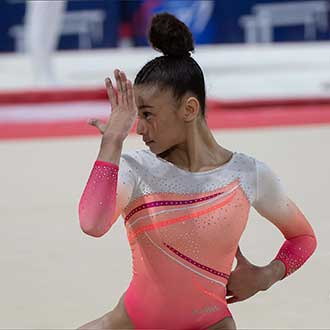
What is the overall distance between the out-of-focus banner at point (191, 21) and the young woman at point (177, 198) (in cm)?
932

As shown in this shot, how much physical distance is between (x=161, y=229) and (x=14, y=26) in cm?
960

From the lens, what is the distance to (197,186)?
6.22 feet

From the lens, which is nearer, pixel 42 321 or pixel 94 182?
pixel 94 182

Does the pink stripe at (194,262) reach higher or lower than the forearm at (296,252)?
higher

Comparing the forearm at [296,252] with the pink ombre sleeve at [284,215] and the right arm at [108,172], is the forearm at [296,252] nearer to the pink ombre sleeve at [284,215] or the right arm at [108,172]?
the pink ombre sleeve at [284,215]

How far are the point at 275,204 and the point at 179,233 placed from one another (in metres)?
0.24

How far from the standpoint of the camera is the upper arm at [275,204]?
1971mm

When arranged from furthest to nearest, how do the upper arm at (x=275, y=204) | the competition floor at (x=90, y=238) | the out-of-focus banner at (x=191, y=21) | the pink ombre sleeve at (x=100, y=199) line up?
the out-of-focus banner at (x=191, y=21)
the competition floor at (x=90, y=238)
the upper arm at (x=275, y=204)
the pink ombre sleeve at (x=100, y=199)

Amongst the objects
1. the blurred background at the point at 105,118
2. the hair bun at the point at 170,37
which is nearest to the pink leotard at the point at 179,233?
the hair bun at the point at 170,37

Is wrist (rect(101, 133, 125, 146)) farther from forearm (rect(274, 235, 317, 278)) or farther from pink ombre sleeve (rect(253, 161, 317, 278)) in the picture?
forearm (rect(274, 235, 317, 278))

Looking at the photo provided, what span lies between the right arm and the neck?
161 millimetres

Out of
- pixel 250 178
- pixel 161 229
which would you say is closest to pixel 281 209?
pixel 250 178

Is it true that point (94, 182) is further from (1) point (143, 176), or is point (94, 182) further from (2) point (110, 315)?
(2) point (110, 315)

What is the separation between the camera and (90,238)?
3.28 metres
